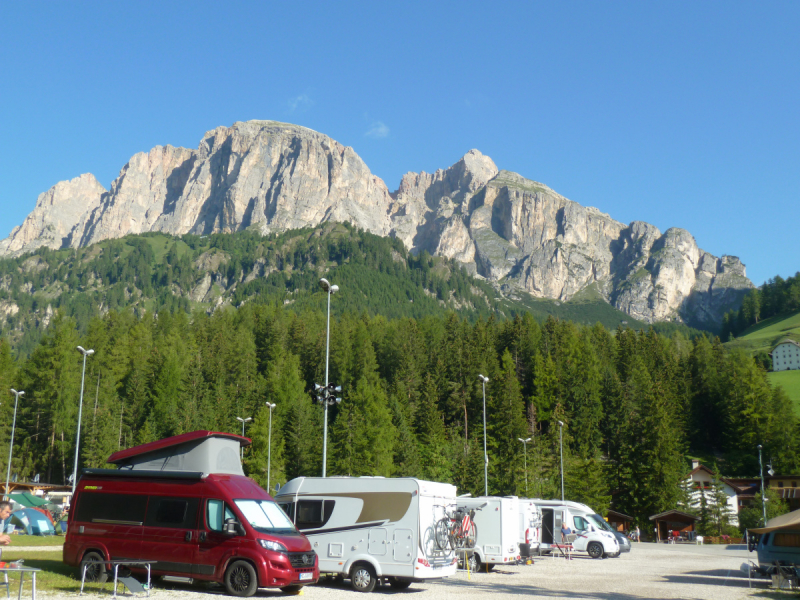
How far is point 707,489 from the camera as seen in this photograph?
6569 centimetres

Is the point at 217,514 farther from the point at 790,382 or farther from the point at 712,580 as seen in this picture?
the point at 790,382

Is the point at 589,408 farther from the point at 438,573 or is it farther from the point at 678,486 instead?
the point at 438,573

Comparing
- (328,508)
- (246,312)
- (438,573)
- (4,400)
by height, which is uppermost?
(246,312)

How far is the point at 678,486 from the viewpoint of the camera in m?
61.4

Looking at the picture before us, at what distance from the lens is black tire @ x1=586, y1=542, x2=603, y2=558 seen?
104 ft

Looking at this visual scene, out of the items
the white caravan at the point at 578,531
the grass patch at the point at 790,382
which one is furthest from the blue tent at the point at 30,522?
the grass patch at the point at 790,382

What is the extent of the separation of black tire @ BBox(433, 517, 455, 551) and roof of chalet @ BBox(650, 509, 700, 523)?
155 feet

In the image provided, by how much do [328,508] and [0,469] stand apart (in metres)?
54.4

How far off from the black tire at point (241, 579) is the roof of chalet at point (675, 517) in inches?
2063

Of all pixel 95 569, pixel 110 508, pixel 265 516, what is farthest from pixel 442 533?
pixel 95 569

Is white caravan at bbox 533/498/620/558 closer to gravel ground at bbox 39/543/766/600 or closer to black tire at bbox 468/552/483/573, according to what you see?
Answer: gravel ground at bbox 39/543/766/600

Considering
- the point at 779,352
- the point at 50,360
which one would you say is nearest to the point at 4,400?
the point at 50,360

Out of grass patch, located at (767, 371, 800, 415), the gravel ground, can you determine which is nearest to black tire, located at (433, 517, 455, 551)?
the gravel ground

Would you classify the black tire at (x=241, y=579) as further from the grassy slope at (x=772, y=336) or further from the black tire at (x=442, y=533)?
the grassy slope at (x=772, y=336)
